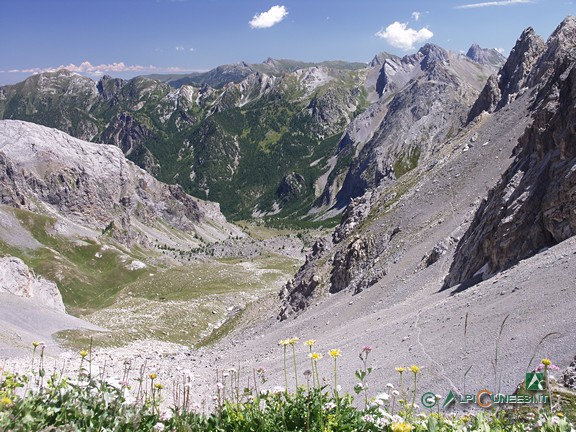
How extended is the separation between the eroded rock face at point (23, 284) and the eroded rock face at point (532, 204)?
54.4 meters

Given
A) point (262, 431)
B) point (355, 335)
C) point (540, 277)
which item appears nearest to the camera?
point (262, 431)

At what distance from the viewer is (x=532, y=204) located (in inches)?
1203

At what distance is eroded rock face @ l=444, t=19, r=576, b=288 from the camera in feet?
90.8

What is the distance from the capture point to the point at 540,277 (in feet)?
73.2

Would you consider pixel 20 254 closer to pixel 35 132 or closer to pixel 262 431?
pixel 35 132

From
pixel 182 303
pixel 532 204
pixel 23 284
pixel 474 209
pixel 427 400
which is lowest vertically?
pixel 182 303

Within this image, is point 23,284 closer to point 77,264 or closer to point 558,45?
point 77,264

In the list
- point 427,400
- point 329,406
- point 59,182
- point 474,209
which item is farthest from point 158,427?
point 59,182

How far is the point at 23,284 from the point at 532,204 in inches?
2522

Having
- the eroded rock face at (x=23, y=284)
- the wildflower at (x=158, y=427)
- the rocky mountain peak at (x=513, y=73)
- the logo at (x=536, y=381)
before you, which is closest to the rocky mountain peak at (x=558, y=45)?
the rocky mountain peak at (x=513, y=73)

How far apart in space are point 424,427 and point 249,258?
168 metres

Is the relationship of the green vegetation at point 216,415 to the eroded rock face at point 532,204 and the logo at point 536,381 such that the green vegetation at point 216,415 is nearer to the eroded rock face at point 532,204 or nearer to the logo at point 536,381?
the logo at point 536,381

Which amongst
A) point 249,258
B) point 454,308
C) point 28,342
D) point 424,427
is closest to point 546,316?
point 454,308

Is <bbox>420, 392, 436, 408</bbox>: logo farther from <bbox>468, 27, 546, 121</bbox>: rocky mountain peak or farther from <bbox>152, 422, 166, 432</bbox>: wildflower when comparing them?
<bbox>468, 27, 546, 121</bbox>: rocky mountain peak
